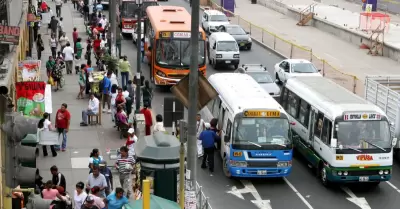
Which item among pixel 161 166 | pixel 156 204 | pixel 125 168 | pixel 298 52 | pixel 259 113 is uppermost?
pixel 156 204

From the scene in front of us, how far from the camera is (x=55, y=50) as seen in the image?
39000 mm

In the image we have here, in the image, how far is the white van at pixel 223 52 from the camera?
4097 cm

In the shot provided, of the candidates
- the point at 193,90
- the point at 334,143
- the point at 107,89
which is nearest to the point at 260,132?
the point at 334,143

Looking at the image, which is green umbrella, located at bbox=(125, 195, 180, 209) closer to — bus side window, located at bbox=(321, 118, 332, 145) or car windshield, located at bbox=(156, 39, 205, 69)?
bus side window, located at bbox=(321, 118, 332, 145)

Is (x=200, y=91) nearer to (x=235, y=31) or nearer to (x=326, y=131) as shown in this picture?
(x=326, y=131)

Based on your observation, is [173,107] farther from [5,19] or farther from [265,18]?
[265,18]

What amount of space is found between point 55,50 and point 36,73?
12203 mm

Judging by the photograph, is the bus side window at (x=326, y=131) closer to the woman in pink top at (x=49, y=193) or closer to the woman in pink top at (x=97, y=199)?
the woman in pink top at (x=97, y=199)

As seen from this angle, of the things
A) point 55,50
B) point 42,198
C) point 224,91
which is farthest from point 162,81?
point 42,198

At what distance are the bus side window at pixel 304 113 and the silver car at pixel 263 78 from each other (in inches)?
302

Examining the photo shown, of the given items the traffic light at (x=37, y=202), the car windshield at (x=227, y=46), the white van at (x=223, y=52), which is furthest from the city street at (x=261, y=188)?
the car windshield at (x=227, y=46)

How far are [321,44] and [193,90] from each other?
36.8 metres

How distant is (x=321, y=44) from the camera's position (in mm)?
51625

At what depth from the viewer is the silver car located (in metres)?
33.7
